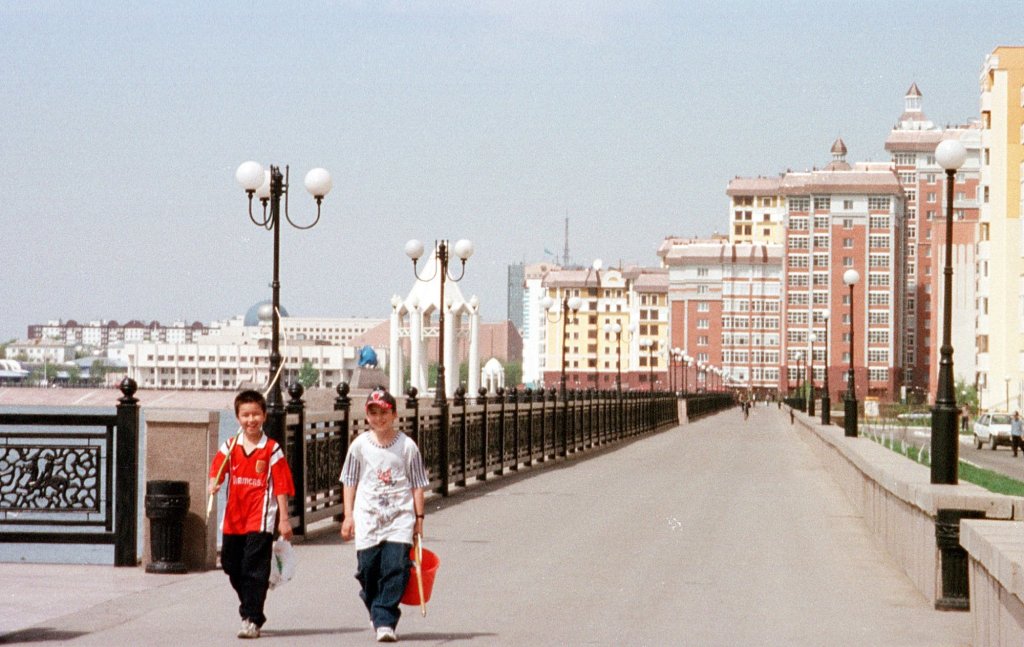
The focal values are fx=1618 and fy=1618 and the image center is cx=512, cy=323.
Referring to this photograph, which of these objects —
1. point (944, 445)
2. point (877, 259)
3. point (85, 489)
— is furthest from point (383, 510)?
point (877, 259)

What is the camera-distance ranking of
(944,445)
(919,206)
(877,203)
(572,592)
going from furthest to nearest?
(919,206) < (877,203) < (944,445) < (572,592)

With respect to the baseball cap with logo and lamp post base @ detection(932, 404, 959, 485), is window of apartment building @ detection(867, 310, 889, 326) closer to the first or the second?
lamp post base @ detection(932, 404, 959, 485)

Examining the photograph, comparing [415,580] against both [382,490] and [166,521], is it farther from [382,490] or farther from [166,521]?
[166,521]

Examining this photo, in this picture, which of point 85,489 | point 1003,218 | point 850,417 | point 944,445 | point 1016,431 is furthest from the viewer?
point 1003,218

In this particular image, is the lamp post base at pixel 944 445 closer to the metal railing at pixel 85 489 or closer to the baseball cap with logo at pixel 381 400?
the baseball cap with logo at pixel 381 400

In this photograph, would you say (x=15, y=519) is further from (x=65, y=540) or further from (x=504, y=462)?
(x=504, y=462)

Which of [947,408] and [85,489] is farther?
[947,408]

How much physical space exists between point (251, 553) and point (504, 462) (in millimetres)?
18558

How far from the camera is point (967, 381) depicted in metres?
124

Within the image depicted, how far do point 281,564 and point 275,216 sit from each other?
855cm

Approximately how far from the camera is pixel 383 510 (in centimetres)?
923

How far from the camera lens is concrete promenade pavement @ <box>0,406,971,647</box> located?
31.6 ft

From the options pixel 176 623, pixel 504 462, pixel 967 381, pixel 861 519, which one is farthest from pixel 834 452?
pixel 967 381

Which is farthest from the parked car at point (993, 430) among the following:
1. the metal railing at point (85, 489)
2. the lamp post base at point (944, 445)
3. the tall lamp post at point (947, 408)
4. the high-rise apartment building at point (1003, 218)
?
the metal railing at point (85, 489)
